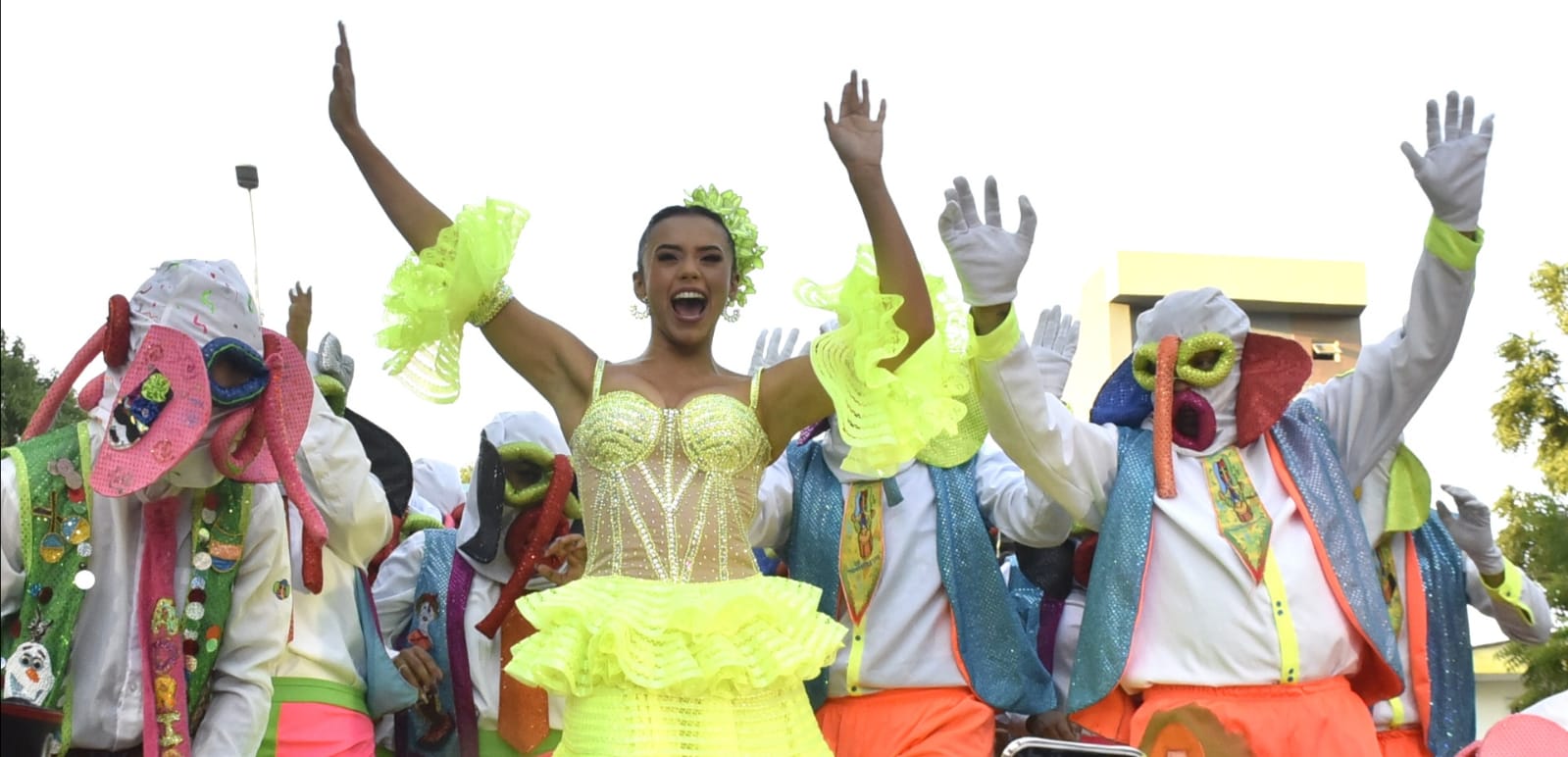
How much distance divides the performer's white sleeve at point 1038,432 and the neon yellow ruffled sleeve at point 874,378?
58 cm

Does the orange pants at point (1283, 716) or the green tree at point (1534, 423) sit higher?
the green tree at point (1534, 423)

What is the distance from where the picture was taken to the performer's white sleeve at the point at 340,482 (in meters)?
3.99

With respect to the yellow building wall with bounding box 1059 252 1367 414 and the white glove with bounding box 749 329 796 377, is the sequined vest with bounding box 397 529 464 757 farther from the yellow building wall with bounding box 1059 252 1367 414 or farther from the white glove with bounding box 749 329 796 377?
the yellow building wall with bounding box 1059 252 1367 414

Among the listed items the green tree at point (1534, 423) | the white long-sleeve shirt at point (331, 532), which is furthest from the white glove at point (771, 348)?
the green tree at point (1534, 423)

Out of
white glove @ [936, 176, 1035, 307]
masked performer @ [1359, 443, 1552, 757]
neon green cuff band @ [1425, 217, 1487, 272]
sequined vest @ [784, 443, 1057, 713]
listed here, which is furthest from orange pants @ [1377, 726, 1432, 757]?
white glove @ [936, 176, 1035, 307]

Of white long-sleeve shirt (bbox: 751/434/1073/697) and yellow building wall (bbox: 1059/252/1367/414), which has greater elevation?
yellow building wall (bbox: 1059/252/1367/414)

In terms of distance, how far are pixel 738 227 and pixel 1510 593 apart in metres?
2.94

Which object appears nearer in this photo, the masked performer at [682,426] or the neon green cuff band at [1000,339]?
the masked performer at [682,426]

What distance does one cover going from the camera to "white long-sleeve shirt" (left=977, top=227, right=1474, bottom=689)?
13.4 feet

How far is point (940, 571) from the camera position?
465 cm

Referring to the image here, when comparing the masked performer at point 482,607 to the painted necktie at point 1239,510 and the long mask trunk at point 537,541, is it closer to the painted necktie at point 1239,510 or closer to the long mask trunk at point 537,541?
the long mask trunk at point 537,541

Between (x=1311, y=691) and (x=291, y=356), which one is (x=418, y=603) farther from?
(x=1311, y=691)

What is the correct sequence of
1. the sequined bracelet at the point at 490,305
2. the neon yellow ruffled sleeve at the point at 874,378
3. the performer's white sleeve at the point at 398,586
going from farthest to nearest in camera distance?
the performer's white sleeve at the point at 398,586, the sequined bracelet at the point at 490,305, the neon yellow ruffled sleeve at the point at 874,378

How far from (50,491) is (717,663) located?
148 cm
